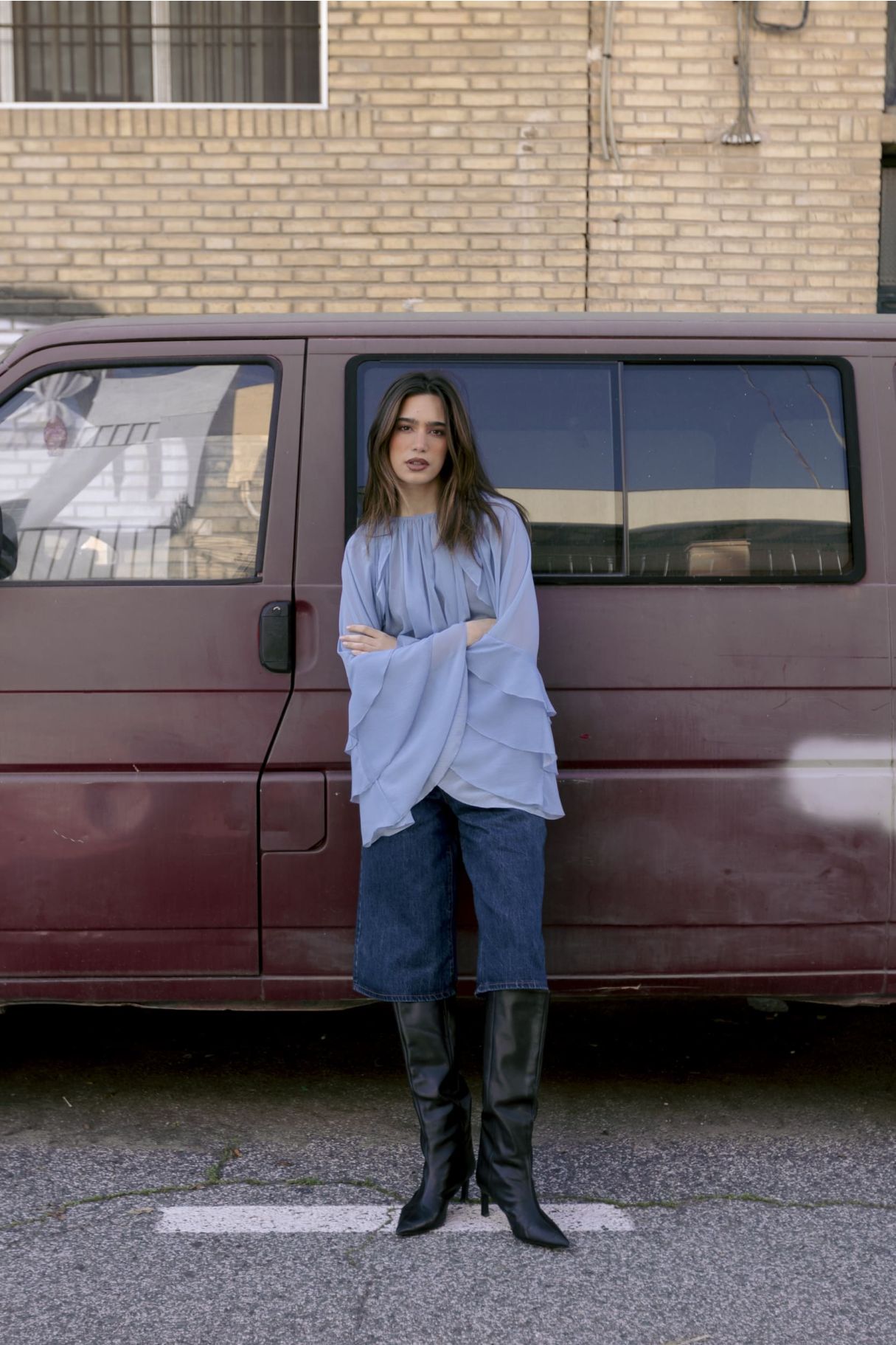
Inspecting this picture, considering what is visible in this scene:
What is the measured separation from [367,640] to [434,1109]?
1.02m

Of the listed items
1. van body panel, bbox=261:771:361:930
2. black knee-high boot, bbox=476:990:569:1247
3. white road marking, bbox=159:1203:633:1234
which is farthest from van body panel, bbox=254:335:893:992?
white road marking, bbox=159:1203:633:1234

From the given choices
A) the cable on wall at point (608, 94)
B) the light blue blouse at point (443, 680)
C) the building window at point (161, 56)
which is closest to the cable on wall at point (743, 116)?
the cable on wall at point (608, 94)

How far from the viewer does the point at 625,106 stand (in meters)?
7.23

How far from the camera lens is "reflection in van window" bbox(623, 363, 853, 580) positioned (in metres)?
3.15

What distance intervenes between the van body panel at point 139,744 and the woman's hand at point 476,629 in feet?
1.90

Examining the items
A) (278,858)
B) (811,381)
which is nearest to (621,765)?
(278,858)

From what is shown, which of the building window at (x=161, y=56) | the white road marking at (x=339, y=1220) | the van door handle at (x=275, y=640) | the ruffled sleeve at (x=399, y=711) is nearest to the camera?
the ruffled sleeve at (x=399, y=711)

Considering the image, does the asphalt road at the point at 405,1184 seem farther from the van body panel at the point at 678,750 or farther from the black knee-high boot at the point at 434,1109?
the van body panel at the point at 678,750

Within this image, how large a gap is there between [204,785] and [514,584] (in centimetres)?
94

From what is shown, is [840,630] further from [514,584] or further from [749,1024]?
[749,1024]

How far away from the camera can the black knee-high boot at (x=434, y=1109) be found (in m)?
2.81

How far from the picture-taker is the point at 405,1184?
3.06 metres

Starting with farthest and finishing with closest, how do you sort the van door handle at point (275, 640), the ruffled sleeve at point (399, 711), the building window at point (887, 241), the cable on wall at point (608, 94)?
the building window at point (887, 241), the cable on wall at point (608, 94), the van door handle at point (275, 640), the ruffled sleeve at point (399, 711)

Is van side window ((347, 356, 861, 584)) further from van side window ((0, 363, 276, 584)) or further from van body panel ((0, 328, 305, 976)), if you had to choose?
van body panel ((0, 328, 305, 976))
